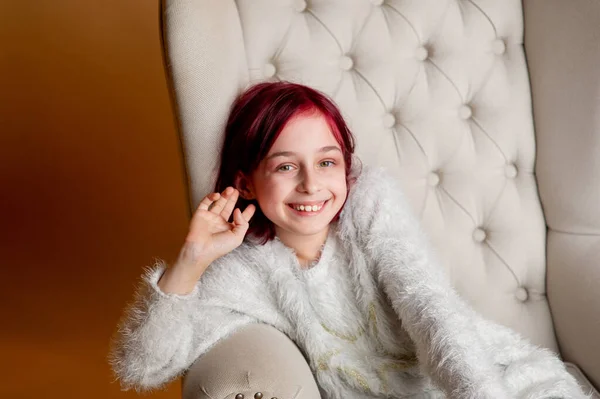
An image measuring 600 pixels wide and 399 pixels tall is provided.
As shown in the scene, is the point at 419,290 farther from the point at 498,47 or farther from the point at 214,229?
the point at 498,47

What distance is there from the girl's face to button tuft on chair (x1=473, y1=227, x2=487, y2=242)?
→ 47 cm

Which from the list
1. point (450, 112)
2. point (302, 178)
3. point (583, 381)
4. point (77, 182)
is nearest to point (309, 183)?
point (302, 178)

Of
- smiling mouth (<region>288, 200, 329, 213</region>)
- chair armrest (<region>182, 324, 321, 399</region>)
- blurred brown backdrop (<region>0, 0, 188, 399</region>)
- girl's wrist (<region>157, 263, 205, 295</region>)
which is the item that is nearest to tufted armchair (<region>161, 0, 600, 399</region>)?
smiling mouth (<region>288, 200, 329, 213</region>)

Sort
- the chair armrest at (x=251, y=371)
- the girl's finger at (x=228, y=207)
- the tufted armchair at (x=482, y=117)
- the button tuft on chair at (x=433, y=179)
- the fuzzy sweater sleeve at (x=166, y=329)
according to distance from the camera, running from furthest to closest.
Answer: the button tuft on chair at (x=433, y=179)
the tufted armchair at (x=482, y=117)
the girl's finger at (x=228, y=207)
the fuzzy sweater sleeve at (x=166, y=329)
the chair armrest at (x=251, y=371)

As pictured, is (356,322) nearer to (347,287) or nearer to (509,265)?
(347,287)

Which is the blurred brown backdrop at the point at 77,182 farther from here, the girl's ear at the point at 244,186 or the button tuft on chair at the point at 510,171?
the button tuft on chair at the point at 510,171

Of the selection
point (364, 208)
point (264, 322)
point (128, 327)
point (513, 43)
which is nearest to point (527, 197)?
point (513, 43)

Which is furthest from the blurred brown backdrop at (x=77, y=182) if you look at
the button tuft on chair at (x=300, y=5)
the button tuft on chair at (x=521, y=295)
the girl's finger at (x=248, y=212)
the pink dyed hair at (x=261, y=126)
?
the button tuft on chair at (x=521, y=295)

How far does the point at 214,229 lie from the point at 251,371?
0.32 m

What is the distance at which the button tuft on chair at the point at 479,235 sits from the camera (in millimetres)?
1736

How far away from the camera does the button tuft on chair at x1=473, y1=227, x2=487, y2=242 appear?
1736 mm

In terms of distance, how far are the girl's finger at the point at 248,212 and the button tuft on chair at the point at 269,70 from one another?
0.35 meters

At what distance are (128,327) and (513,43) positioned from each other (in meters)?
1.16

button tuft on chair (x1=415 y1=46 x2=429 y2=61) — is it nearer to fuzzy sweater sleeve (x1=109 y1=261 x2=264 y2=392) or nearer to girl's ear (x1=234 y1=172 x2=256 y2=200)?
girl's ear (x1=234 y1=172 x2=256 y2=200)
